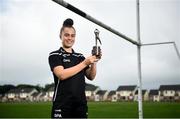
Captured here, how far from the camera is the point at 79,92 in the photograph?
2441 mm

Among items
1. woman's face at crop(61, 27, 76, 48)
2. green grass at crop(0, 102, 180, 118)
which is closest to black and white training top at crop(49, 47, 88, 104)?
woman's face at crop(61, 27, 76, 48)

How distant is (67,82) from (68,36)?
0.32 m

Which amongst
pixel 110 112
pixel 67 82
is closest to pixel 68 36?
pixel 67 82

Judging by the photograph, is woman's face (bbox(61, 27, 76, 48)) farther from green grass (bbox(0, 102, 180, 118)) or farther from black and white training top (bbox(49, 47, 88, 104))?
green grass (bbox(0, 102, 180, 118))

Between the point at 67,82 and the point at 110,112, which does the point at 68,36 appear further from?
the point at 110,112

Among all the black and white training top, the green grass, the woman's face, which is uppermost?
the woman's face

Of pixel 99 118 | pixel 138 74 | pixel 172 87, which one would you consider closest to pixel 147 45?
pixel 138 74

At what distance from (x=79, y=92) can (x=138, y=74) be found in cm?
323

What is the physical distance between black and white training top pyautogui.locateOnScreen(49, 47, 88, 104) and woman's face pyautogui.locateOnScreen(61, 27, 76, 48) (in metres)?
0.06

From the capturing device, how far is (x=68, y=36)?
2.52 metres

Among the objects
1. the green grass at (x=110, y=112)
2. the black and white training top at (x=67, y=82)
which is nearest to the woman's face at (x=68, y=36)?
the black and white training top at (x=67, y=82)

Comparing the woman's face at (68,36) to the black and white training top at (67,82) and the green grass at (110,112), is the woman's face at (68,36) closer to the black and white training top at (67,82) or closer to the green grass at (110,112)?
the black and white training top at (67,82)

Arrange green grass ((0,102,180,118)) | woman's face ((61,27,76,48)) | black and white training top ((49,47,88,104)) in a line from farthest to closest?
green grass ((0,102,180,118)) → woman's face ((61,27,76,48)) → black and white training top ((49,47,88,104))

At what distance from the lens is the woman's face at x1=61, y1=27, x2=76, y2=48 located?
8.29ft
